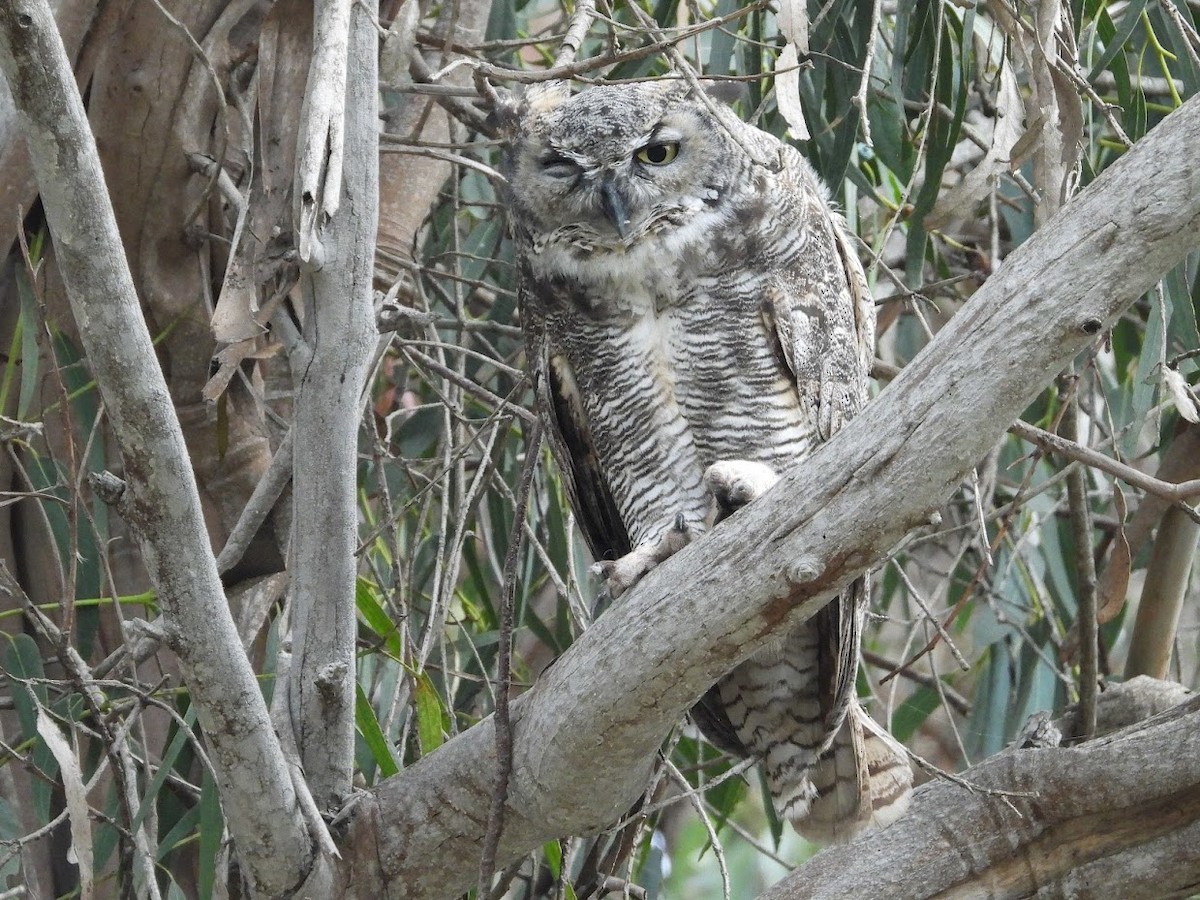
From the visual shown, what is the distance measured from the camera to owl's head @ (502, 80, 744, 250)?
7.18 ft

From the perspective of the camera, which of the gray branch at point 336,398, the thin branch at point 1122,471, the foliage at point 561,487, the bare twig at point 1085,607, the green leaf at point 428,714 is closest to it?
the thin branch at point 1122,471

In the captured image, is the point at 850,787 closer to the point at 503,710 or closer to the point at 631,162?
the point at 503,710

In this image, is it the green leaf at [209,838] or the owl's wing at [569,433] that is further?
the owl's wing at [569,433]

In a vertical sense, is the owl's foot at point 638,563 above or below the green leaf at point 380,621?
above

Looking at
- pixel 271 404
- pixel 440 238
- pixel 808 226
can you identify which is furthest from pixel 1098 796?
pixel 440 238

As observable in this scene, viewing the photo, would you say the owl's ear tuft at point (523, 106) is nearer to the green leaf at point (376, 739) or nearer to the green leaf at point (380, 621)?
the green leaf at point (380, 621)

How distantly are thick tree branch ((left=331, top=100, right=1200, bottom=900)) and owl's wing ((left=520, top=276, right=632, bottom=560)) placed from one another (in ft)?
2.37

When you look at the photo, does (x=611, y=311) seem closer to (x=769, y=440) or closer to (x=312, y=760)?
(x=769, y=440)

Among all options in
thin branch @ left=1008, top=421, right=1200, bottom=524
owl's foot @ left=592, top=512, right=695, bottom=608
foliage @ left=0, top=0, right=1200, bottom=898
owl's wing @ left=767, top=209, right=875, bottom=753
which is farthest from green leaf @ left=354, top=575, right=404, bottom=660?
thin branch @ left=1008, top=421, right=1200, bottom=524

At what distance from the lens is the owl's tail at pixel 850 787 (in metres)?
2.11

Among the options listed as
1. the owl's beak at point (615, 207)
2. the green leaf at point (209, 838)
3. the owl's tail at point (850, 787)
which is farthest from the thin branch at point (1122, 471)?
the green leaf at point (209, 838)

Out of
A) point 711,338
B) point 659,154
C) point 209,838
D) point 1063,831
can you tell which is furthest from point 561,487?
point 1063,831

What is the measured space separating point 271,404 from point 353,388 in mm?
965

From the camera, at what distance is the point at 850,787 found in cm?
215
